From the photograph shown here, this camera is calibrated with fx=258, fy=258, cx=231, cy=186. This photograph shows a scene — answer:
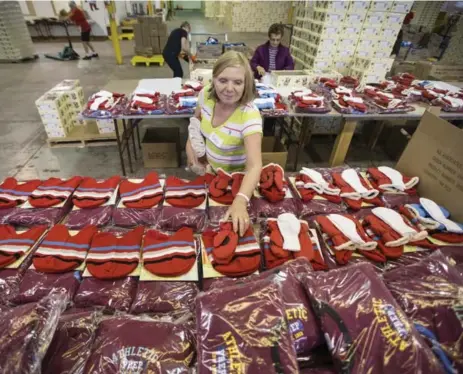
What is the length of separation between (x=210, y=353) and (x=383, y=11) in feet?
16.8

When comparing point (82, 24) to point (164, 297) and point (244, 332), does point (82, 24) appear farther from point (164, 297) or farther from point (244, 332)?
point (244, 332)

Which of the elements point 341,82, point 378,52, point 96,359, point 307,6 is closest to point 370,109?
point 341,82

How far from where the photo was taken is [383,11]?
3959 mm

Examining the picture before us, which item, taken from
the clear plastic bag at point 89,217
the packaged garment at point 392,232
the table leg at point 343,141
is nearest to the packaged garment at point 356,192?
the packaged garment at point 392,232

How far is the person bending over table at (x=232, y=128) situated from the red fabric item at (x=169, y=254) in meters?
0.24

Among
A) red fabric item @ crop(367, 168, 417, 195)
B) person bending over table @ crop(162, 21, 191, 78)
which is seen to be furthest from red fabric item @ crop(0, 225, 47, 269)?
person bending over table @ crop(162, 21, 191, 78)

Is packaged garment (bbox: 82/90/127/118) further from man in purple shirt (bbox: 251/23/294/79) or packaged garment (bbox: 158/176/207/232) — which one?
man in purple shirt (bbox: 251/23/294/79)

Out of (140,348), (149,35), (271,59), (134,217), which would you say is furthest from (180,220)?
(149,35)

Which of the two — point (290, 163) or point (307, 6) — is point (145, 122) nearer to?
point (290, 163)

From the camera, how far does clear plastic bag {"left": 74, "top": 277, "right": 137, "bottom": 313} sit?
1.07 metres

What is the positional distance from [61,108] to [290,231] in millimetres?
4067

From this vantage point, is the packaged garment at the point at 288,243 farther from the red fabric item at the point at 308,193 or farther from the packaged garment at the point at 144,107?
the packaged garment at the point at 144,107

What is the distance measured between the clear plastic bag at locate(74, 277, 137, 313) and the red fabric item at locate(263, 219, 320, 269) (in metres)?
0.63

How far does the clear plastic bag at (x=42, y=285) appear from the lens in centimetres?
108
